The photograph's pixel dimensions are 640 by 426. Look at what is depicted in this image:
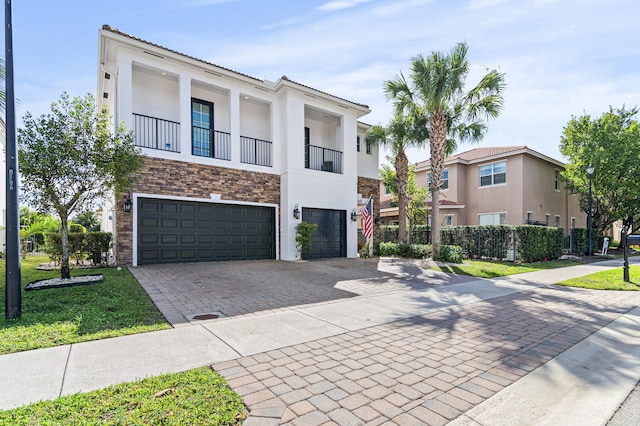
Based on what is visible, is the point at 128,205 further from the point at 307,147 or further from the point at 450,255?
the point at 450,255

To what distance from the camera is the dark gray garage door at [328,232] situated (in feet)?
48.8

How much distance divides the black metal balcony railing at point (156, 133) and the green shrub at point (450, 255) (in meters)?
11.5

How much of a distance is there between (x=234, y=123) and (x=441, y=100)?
28.1ft

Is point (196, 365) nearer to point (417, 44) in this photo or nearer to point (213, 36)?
point (213, 36)

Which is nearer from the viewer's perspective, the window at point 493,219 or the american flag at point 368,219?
the american flag at point 368,219

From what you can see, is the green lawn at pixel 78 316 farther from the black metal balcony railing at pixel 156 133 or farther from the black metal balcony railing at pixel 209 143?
the black metal balcony railing at pixel 209 143

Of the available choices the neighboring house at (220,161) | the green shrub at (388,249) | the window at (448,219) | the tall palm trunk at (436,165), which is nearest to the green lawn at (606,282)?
the tall palm trunk at (436,165)

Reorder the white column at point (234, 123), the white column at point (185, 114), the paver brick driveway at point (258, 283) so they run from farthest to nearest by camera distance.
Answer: the white column at point (234, 123)
the white column at point (185, 114)
the paver brick driveway at point (258, 283)

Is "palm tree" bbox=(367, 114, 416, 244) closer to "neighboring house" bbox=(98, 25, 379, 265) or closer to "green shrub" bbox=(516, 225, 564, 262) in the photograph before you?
"neighboring house" bbox=(98, 25, 379, 265)

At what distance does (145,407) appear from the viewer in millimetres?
2625

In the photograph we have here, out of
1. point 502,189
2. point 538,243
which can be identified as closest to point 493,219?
point 502,189

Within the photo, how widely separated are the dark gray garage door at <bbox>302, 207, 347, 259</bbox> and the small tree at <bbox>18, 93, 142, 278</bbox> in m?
7.84

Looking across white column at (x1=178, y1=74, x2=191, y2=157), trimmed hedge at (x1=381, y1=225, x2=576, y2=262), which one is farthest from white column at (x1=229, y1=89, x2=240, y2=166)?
trimmed hedge at (x1=381, y1=225, x2=576, y2=262)

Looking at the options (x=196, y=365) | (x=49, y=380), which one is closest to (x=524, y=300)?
(x=196, y=365)
